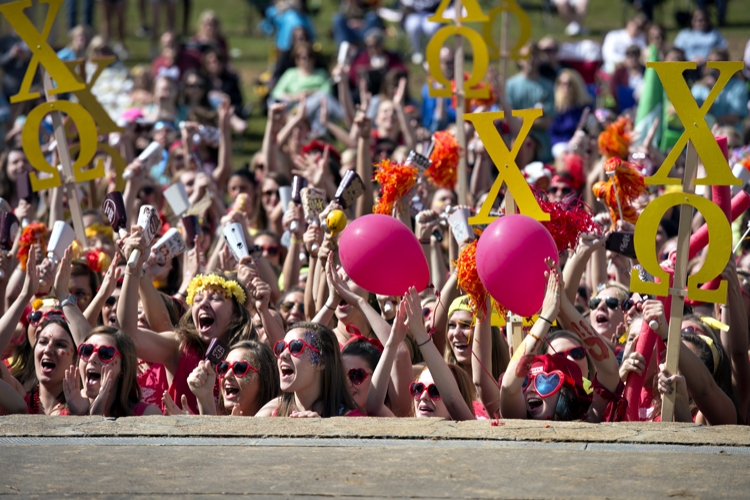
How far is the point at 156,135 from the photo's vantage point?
10.7 m

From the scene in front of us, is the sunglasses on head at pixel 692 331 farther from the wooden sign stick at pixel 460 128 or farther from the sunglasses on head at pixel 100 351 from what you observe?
the sunglasses on head at pixel 100 351

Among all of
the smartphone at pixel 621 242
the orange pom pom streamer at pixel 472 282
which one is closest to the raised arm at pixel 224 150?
the orange pom pom streamer at pixel 472 282

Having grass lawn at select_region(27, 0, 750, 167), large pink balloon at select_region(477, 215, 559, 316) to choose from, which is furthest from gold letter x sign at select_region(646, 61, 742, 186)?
grass lawn at select_region(27, 0, 750, 167)

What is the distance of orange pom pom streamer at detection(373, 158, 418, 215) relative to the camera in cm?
631

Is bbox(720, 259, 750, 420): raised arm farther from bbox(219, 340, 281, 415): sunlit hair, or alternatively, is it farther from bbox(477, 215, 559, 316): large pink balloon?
bbox(219, 340, 281, 415): sunlit hair

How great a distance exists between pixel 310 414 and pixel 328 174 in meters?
3.80

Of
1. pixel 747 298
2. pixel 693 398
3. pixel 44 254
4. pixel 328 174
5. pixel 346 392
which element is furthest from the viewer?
pixel 328 174

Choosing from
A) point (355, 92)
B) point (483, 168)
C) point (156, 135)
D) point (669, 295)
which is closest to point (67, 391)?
point (669, 295)

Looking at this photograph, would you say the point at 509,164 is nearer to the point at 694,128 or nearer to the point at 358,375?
the point at 694,128

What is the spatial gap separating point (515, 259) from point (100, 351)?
2119 millimetres

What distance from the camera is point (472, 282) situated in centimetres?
520

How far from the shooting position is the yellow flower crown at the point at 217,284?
6.15 metres

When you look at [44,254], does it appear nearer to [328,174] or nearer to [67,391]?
[67,391]

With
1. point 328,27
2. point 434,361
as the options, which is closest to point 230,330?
point 434,361
